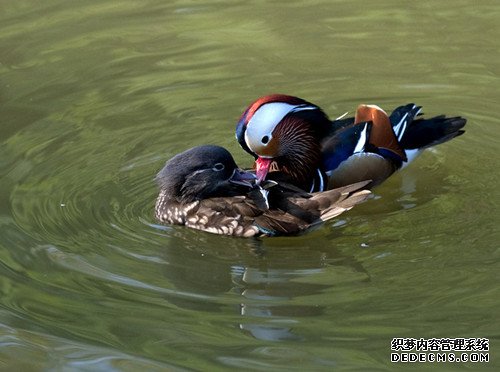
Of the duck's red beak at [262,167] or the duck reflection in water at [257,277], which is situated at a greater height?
the duck's red beak at [262,167]

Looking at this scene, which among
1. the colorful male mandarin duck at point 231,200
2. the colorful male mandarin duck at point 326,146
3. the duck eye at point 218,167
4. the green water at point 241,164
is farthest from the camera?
the colorful male mandarin duck at point 326,146

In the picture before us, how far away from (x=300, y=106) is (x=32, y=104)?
287 cm

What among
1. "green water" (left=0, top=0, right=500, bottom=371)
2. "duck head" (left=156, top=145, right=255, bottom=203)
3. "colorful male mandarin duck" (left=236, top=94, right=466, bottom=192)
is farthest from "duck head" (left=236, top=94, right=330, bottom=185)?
"green water" (left=0, top=0, right=500, bottom=371)

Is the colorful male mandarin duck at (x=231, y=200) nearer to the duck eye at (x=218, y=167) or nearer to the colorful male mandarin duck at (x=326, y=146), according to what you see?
the duck eye at (x=218, y=167)

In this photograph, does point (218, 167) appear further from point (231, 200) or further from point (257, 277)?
point (257, 277)

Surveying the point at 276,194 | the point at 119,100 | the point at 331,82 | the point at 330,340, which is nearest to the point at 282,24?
the point at 331,82

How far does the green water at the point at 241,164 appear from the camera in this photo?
5.93 m

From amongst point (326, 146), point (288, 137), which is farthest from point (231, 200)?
point (326, 146)

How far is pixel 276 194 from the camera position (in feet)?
24.8

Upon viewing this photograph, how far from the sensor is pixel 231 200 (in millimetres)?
7605

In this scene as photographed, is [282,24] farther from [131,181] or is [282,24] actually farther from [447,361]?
[447,361]

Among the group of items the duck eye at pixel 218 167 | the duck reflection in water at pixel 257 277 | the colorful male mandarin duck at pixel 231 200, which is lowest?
the duck reflection in water at pixel 257 277

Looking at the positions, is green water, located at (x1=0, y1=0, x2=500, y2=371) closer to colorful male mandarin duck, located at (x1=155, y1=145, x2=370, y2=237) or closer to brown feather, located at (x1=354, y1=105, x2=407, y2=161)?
colorful male mandarin duck, located at (x1=155, y1=145, x2=370, y2=237)

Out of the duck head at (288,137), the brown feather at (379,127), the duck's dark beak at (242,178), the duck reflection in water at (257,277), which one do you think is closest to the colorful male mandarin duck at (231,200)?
the duck's dark beak at (242,178)
